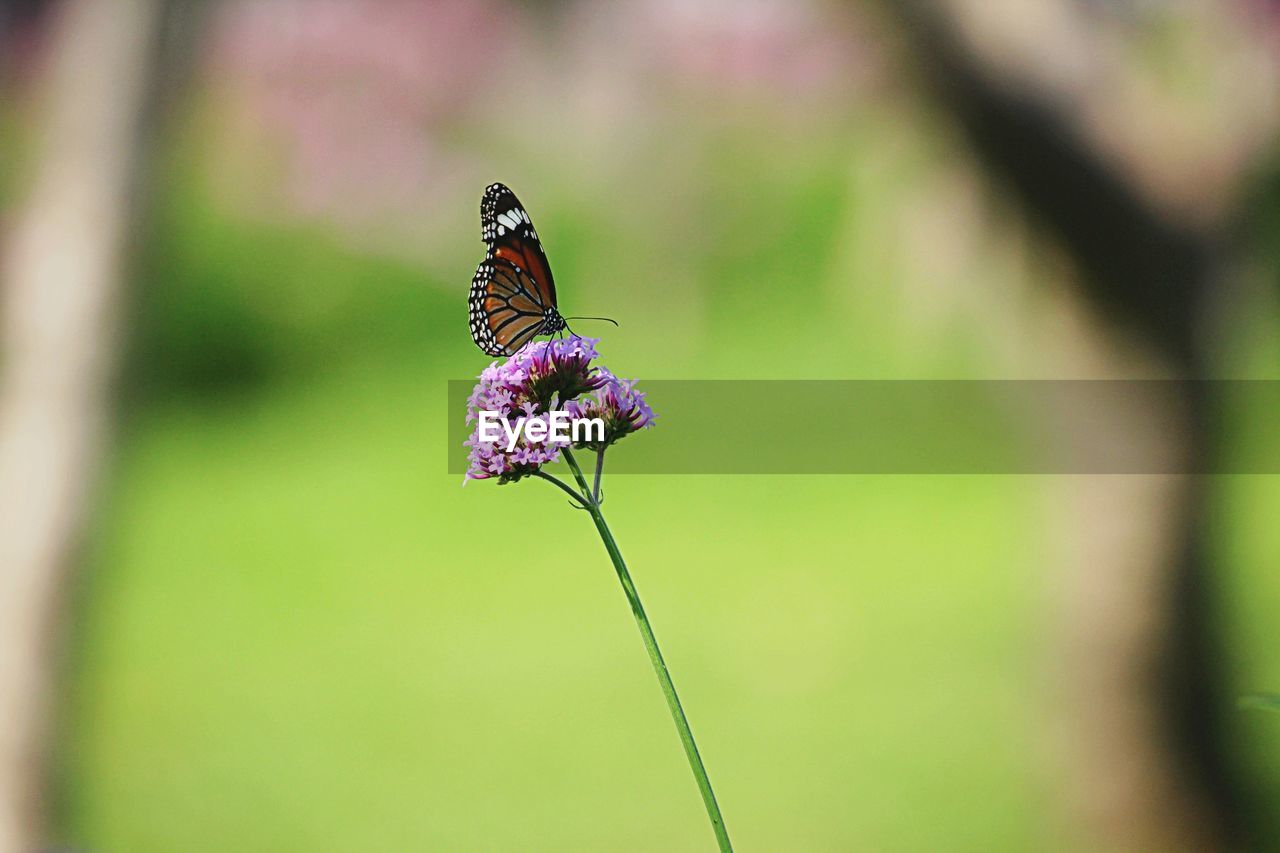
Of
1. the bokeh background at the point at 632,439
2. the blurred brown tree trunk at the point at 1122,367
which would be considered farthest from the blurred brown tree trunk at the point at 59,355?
the blurred brown tree trunk at the point at 1122,367

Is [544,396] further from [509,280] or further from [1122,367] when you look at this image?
[1122,367]

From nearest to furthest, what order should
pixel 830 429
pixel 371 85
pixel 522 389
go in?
pixel 522 389, pixel 830 429, pixel 371 85

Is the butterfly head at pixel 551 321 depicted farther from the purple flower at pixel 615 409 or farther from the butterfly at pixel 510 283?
the purple flower at pixel 615 409

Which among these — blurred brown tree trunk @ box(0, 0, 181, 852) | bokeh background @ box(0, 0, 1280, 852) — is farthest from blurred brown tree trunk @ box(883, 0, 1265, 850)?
blurred brown tree trunk @ box(0, 0, 181, 852)

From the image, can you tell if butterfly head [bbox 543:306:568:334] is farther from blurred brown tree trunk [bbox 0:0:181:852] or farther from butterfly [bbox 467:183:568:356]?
blurred brown tree trunk [bbox 0:0:181:852]

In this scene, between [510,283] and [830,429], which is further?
[830,429]

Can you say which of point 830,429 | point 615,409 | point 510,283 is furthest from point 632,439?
point 615,409
